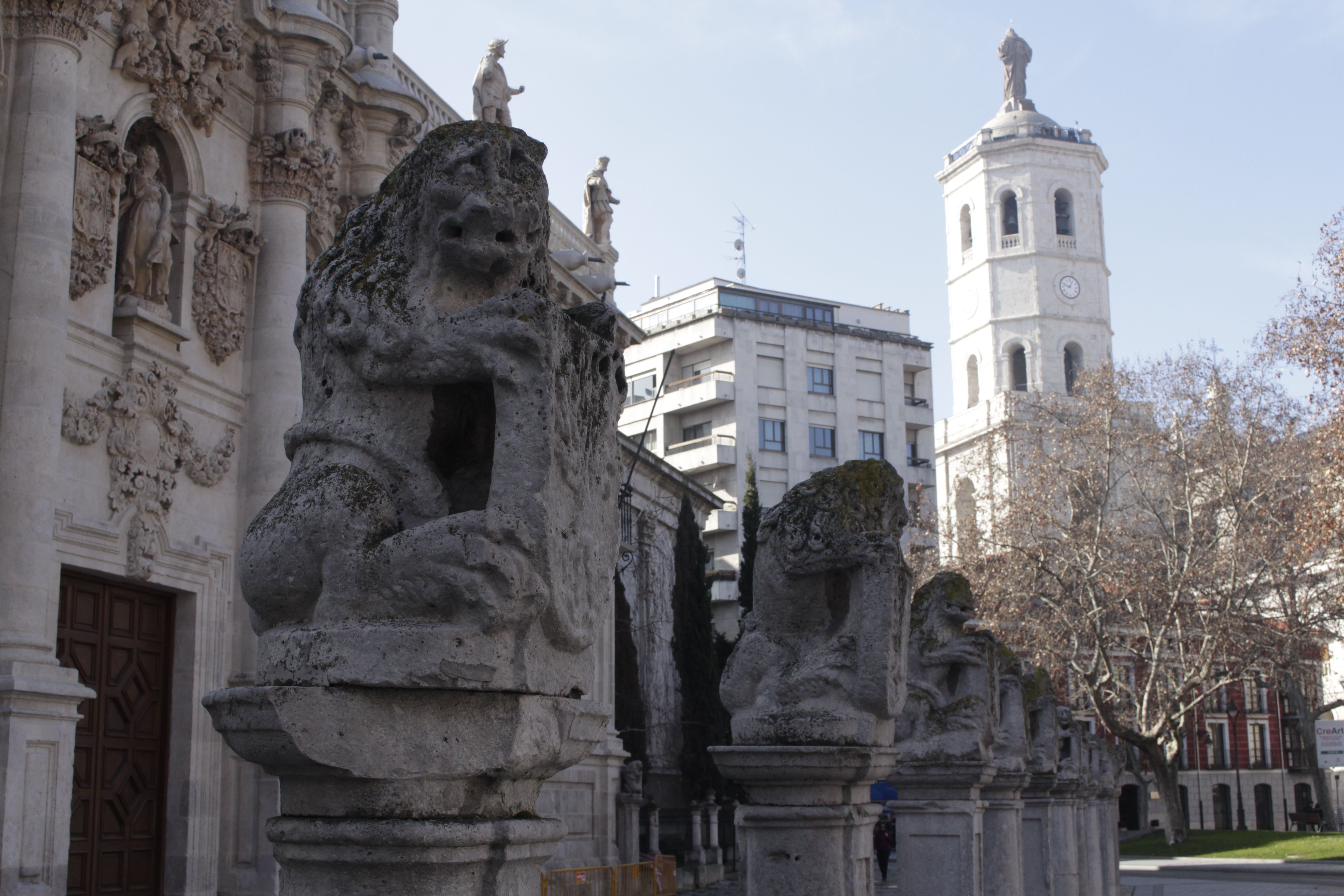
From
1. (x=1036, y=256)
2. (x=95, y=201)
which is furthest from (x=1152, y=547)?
(x=1036, y=256)

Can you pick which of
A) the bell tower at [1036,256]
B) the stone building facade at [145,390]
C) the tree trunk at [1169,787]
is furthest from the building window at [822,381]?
the stone building facade at [145,390]

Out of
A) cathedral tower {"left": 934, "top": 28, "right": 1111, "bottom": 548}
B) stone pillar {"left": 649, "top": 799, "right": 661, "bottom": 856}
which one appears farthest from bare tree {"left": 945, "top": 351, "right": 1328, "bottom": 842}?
cathedral tower {"left": 934, "top": 28, "right": 1111, "bottom": 548}

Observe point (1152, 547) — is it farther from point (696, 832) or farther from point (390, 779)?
point (390, 779)

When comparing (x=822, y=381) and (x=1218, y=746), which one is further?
(x=1218, y=746)

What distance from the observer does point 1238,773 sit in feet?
186

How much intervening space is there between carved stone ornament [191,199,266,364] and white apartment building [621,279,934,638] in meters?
39.2

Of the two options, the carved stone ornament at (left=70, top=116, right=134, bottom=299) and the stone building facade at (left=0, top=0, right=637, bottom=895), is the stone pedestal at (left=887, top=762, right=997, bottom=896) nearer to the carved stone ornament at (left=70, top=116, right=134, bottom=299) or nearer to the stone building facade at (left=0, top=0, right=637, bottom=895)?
the stone building facade at (left=0, top=0, right=637, bottom=895)

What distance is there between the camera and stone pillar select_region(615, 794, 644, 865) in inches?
833

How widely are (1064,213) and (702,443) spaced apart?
83.0 ft

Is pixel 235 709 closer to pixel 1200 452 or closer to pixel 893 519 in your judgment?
pixel 893 519

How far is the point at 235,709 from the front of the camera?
3209mm

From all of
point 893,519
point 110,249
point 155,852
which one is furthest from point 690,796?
point 893,519

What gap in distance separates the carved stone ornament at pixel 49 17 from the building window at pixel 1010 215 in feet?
201

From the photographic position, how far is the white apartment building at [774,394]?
179 feet
